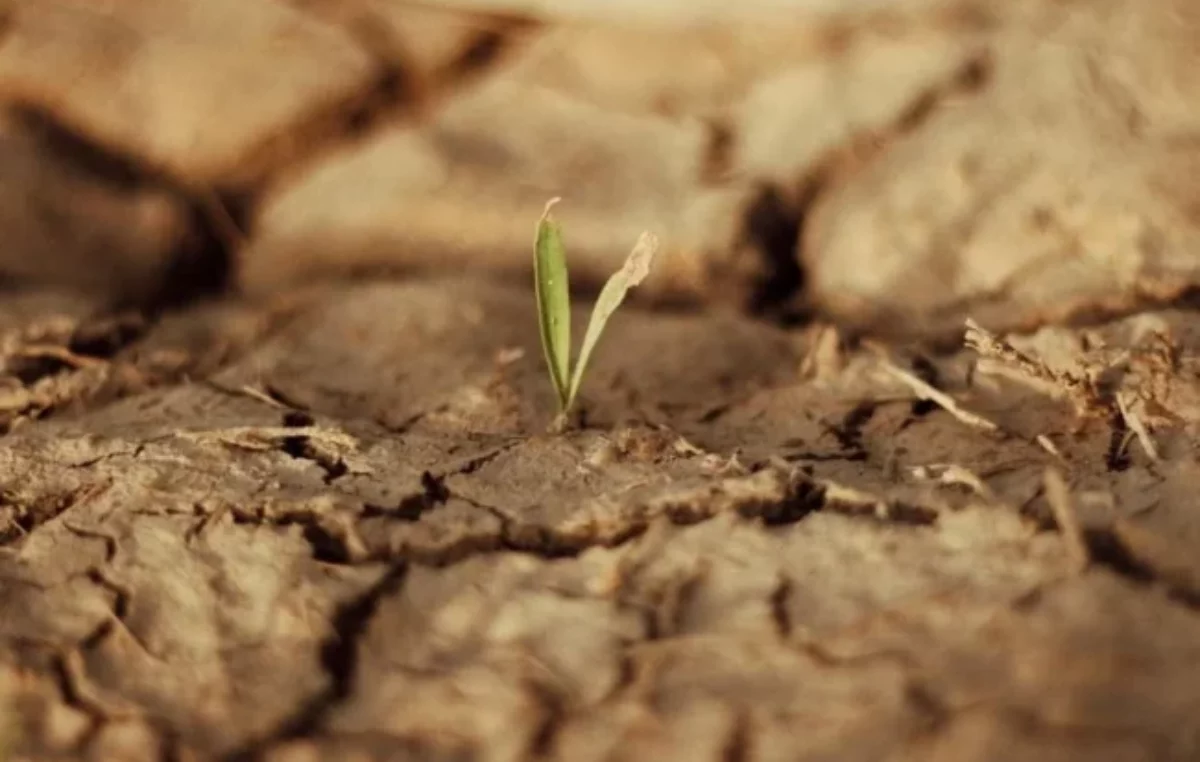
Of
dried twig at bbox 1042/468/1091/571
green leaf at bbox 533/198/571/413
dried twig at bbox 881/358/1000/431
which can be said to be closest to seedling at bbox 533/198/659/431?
green leaf at bbox 533/198/571/413

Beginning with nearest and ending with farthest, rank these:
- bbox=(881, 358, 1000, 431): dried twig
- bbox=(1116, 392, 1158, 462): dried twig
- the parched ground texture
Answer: the parched ground texture, bbox=(1116, 392, 1158, 462): dried twig, bbox=(881, 358, 1000, 431): dried twig

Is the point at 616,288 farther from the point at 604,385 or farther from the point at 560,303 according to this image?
the point at 604,385

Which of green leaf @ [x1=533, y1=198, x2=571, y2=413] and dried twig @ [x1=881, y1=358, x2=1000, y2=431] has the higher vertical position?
green leaf @ [x1=533, y1=198, x2=571, y2=413]

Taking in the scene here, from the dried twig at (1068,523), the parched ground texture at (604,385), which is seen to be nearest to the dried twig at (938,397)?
the parched ground texture at (604,385)

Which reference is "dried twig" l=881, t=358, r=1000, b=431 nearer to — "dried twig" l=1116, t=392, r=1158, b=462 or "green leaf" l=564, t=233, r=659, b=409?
"dried twig" l=1116, t=392, r=1158, b=462

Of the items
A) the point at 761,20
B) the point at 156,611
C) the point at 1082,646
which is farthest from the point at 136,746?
the point at 761,20

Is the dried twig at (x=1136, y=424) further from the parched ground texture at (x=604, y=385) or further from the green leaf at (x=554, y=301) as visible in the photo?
the green leaf at (x=554, y=301)
